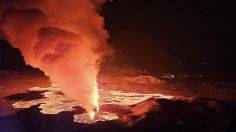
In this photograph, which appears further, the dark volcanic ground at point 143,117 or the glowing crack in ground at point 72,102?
the glowing crack in ground at point 72,102

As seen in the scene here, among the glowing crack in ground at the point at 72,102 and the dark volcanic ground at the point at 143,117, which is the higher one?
the glowing crack in ground at the point at 72,102

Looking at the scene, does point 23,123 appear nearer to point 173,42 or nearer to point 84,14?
point 84,14

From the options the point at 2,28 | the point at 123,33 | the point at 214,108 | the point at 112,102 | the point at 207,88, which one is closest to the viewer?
the point at 214,108

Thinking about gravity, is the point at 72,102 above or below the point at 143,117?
above

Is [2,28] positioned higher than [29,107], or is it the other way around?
[2,28]

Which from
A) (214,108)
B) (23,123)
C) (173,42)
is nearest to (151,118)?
(214,108)

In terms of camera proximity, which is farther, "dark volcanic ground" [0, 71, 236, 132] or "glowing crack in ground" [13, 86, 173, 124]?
"glowing crack in ground" [13, 86, 173, 124]

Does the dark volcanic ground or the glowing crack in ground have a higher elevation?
the glowing crack in ground

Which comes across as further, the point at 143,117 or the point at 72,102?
the point at 72,102
